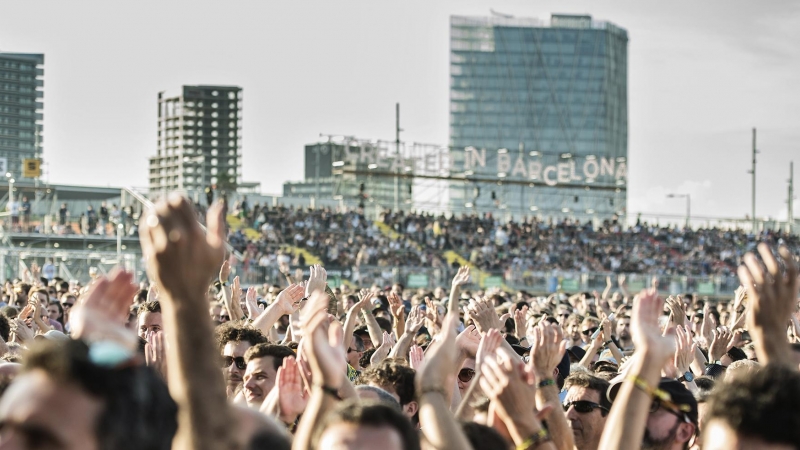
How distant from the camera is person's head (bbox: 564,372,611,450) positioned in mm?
5660

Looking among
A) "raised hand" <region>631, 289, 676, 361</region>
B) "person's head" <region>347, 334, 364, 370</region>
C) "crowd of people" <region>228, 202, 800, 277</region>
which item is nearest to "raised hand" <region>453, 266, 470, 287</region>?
"person's head" <region>347, 334, 364, 370</region>

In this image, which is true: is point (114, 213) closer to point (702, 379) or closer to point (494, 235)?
point (494, 235)

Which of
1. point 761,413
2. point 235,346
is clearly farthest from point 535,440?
point 235,346

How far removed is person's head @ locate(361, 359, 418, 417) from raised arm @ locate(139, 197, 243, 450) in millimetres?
3106

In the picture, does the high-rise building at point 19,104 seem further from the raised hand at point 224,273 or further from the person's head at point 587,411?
the person's head at point 587,411

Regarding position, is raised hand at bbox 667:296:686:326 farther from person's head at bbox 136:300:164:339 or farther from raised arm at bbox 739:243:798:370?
raised arm at bbox 739:243:798:370

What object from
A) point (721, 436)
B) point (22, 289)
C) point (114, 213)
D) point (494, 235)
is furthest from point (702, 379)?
point (494, 235)

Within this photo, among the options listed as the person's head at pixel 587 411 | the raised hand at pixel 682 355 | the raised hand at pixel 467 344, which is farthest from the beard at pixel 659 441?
the raised hand at pixel 682 355

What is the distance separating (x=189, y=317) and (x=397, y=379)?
3207 millimetres

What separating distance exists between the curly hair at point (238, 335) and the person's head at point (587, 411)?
6.88 ft

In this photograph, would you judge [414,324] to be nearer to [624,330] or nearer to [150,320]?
[150,320]

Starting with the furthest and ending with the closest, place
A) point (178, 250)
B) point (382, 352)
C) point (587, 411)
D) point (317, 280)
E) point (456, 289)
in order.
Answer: point (317, 280) → point (382, 352) → point (456, 289) → point (587, 411) → point (178, 250)

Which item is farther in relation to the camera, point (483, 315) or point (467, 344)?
point (483, 315)

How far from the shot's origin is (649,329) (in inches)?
160
